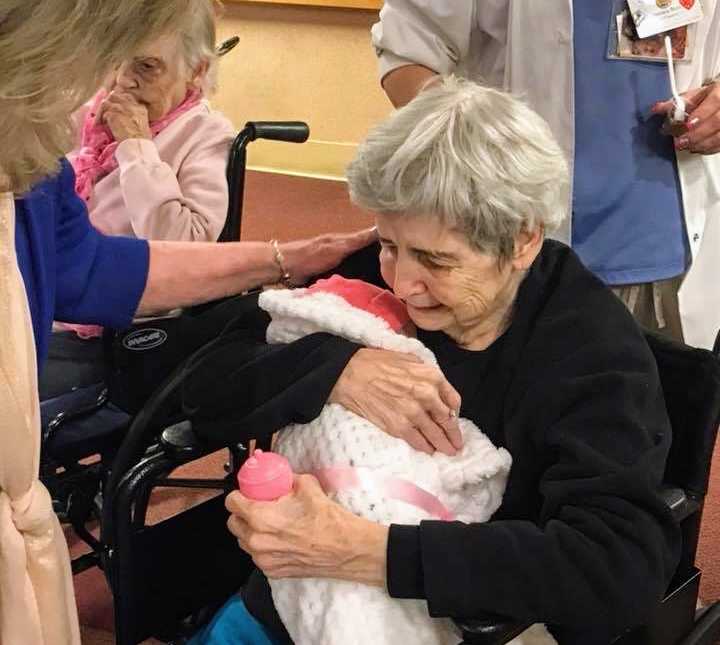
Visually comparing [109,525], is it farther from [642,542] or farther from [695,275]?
[695,275]

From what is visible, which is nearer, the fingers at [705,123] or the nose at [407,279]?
the nose at [407,279]

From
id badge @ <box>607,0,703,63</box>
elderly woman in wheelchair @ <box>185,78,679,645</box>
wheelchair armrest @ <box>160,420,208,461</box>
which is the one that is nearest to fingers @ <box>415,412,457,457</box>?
elderly woman in wheelchair @ <box>185,78,679,645</box>

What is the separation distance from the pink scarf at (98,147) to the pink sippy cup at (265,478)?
111 cm

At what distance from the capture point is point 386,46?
1.83 meters

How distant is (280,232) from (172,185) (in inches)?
106

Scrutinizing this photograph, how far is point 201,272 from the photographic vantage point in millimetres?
1738

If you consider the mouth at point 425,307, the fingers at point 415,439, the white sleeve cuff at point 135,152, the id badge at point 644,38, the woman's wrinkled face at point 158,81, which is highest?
the id badge at point 644,38

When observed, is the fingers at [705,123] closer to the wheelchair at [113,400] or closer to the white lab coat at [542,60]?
the white lab coat at [542,60]

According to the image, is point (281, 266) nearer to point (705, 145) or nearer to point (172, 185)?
point (172, 185)

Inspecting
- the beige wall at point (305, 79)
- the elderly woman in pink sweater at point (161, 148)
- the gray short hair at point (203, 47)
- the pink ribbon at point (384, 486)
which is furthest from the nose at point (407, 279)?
the beige wall at point (305, 79)

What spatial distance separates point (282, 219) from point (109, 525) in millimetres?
3480

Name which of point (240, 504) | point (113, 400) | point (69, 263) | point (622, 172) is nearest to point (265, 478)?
point (240, 504)

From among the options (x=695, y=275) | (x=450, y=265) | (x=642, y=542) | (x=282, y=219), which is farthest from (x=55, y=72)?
(x=282, y=219)

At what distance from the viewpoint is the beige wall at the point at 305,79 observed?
17.1ft
